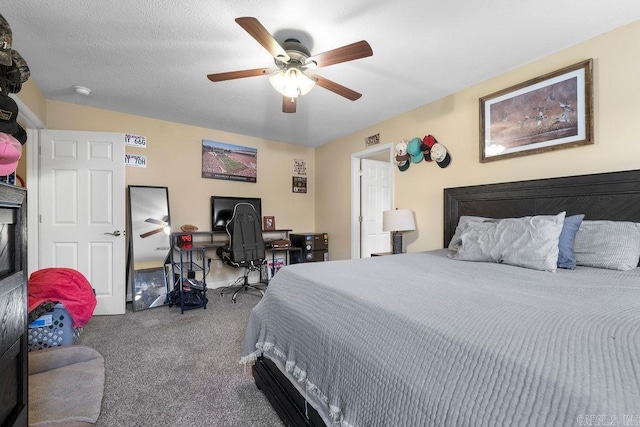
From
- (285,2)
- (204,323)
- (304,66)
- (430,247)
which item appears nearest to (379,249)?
(430,247)

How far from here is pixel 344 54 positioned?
1739 millimetres

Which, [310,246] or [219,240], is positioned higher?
[219,240]

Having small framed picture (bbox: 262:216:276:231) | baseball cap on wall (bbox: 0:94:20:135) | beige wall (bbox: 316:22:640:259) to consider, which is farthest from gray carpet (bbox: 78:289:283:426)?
beige wall (bbox: 316:22:640:259)

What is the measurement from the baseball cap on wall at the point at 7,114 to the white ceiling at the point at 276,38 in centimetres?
97

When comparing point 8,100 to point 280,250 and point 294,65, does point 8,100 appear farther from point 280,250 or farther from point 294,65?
point 280,250

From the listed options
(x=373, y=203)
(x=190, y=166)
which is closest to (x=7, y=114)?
(x=190, y=166)

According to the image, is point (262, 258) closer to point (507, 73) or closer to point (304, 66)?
point (304, 66)

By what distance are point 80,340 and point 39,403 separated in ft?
3.45

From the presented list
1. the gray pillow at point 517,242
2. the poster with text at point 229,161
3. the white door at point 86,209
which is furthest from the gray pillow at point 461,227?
the white door at point 86,209

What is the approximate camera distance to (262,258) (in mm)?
3496

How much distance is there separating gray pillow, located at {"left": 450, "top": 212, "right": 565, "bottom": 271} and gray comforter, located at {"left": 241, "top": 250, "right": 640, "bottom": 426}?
19cm

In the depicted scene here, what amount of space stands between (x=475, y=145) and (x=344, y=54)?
1.75 metres

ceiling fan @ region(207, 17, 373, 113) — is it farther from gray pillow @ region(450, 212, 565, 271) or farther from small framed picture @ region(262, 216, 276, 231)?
small framed picture @ region(262, 216, 276, 231)

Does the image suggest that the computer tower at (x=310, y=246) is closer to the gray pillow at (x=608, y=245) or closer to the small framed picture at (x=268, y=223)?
the small framed picture at (x=268, y=223)
